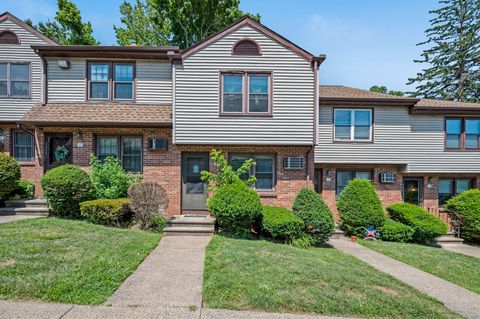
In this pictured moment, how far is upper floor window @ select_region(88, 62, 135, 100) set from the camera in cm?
996

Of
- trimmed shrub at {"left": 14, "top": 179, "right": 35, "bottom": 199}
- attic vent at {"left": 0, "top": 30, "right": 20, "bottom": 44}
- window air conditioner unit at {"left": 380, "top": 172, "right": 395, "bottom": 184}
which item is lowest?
trimmed shrub at {"left": 14, "top": 179, "right": 35, "bottom": 199}

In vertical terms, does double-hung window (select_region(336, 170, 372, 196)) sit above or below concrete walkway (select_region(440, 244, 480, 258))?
above

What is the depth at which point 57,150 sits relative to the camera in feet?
31.7

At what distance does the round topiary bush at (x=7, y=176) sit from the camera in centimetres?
825

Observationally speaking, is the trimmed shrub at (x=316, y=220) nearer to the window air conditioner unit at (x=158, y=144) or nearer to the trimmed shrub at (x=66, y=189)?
the window air conditioner unit at (x=158, y=144)

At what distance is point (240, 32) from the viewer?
9336mm

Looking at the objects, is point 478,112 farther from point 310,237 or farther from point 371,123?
point 310,237

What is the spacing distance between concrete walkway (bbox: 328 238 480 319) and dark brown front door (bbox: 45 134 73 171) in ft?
34.7

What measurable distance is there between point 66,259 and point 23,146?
314 inches

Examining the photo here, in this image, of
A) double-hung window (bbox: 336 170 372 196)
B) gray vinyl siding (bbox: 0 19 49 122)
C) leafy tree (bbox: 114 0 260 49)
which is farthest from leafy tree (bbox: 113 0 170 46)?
double-hung window (bbox: 336 170 372 196)

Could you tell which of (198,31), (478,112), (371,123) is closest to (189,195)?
(371,123)

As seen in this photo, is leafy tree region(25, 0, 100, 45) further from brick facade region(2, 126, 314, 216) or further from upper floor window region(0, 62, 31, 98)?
brick facade region(2, 126, 314, 216)

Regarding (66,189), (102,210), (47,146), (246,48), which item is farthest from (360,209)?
(47,146)

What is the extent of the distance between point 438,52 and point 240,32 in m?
27.2
